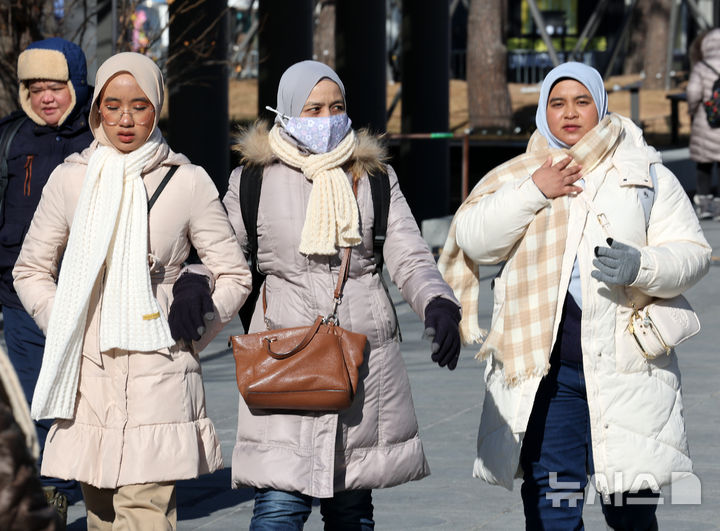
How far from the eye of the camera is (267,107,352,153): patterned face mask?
4656mm

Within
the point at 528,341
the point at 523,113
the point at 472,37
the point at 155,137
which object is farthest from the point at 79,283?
the point at 523,113

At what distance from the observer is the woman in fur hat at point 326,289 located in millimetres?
4652

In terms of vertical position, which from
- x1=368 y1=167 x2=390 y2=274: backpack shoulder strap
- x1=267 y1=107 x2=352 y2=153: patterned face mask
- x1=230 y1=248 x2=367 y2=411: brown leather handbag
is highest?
x1=267 y1=107 x2=352 y2=153: patterned face mask

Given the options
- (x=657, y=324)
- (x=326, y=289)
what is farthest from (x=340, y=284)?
(x=657, y=324)

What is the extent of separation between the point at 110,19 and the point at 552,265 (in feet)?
18.9

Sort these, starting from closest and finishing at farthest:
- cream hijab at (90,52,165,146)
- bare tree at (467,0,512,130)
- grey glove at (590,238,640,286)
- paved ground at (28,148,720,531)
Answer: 1. grey glove at (590,238,640,286)
2. cream hijab at (90,52,165,146)
3. paved ground at (28,148,720,531)
4. bare tree at (467,0,512,130)

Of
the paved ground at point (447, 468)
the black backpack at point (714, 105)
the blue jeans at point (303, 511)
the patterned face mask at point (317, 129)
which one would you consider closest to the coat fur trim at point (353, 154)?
the patterned face mask at point (317, 129)

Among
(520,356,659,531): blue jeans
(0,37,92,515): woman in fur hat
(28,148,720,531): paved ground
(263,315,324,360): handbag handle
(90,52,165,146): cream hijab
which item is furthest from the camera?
(28,148,720,531): paved ground

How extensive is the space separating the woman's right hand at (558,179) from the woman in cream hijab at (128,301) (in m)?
0.94

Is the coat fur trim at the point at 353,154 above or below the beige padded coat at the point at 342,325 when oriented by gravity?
above

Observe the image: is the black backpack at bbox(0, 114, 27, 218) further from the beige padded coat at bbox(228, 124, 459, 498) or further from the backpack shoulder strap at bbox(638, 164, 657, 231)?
the backpack shoulder strap at bbox(638, 164, 657, 231)

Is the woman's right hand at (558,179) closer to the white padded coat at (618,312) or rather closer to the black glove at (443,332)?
the white padded coat at (618,312)

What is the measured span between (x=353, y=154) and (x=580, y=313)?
0.84 meters

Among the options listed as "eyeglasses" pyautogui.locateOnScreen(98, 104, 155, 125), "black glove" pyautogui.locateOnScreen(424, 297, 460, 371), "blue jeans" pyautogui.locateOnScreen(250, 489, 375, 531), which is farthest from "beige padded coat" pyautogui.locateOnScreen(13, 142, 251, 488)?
"black glove" pyautogui.locateOnScreen(424, 297, 460, 371)
